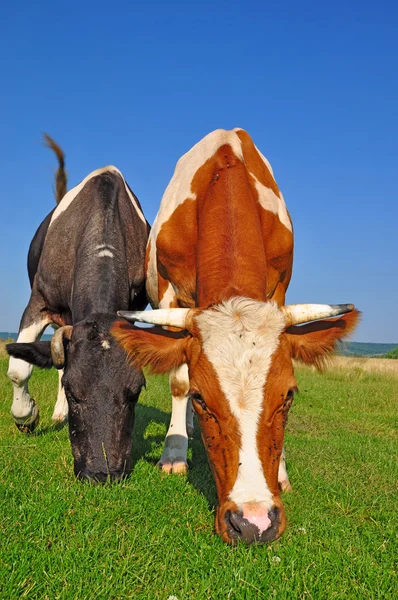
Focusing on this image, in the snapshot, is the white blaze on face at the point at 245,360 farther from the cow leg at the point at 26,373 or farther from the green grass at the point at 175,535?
the cow leg at the point at 26,373

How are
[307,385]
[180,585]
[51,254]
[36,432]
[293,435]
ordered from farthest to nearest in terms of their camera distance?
[307,385], [293,435], [51,254], [36,432], [180,585]

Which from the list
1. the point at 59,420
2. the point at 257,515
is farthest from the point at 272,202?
the point at 59,420

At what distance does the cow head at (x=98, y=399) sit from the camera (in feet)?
16.4

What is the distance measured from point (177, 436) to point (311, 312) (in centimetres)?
241

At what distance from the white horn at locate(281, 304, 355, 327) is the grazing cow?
5.52 ft

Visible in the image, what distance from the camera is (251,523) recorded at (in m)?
3.51

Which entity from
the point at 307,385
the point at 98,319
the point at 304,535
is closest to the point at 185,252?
the point at 98,319

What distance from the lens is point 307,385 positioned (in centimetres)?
1521

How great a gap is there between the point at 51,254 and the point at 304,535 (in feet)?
17.3

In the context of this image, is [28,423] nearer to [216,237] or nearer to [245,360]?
[216,237]

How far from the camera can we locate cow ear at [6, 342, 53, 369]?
235 inches

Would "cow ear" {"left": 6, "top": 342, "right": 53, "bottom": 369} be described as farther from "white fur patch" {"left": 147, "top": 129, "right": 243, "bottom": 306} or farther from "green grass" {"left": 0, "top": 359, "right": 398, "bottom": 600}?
"white fur patch" {"left": 147, "top": 129, "right": 243, "bottom": 306}

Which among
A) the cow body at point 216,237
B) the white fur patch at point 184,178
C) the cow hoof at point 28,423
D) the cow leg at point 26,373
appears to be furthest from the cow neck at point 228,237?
the cow hoof at point 28,423

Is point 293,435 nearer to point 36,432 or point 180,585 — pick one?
point 36,432
